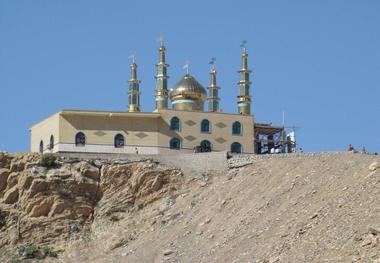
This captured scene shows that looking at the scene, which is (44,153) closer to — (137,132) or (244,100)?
(137,132)

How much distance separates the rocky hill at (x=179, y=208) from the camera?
169 feet

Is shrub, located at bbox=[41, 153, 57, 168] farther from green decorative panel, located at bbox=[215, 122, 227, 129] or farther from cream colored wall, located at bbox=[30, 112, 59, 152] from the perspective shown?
green decorative panel, located at bbox=[215, 122, 227, 129]

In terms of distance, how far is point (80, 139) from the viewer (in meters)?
66.0

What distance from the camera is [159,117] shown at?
6700 centimetres

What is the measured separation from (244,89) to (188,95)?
3349mm

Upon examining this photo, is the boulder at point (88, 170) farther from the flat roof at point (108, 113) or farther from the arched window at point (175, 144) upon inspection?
the arched window at point (175, 144)

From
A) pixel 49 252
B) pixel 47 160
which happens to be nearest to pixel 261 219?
pixel 49 252

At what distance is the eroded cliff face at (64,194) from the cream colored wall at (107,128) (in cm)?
325

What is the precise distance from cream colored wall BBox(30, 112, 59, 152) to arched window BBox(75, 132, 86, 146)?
0.97 metres

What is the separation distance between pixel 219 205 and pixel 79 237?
6.72 m

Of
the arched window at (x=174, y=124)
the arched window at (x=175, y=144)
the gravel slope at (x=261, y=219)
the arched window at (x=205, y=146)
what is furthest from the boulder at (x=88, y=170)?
the arched window at (x=205, y=146)

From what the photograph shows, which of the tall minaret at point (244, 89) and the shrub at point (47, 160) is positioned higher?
the tall minaret at point (244, 89)

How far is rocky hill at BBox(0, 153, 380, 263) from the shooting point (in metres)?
51.7

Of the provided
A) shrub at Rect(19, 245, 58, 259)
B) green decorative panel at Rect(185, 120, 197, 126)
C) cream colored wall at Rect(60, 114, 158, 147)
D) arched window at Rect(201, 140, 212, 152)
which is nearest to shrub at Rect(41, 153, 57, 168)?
cream colored wall at Rect(60, 114, 158, 147)
